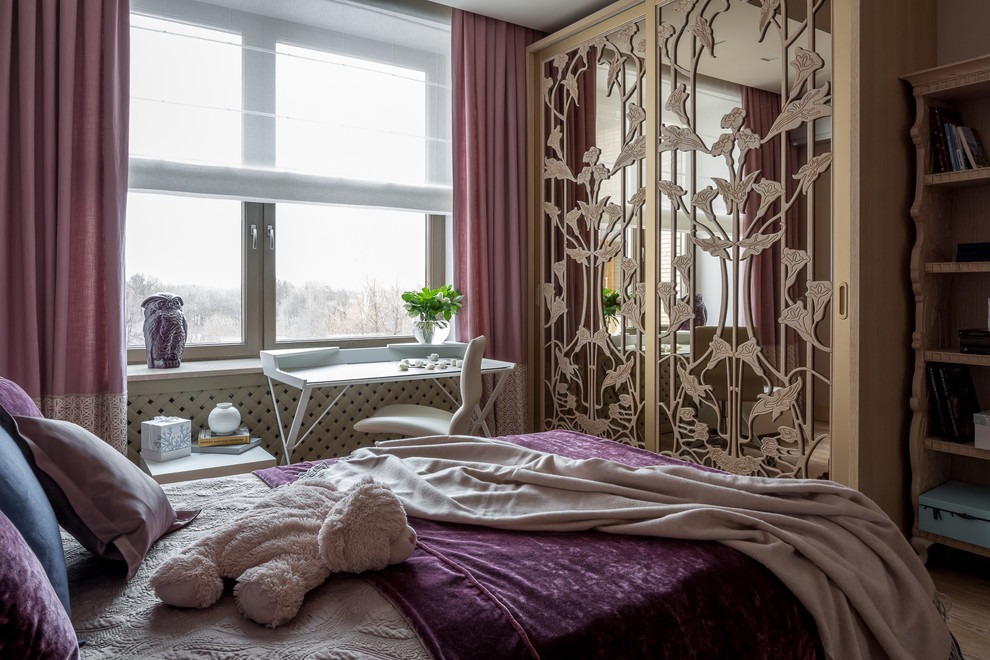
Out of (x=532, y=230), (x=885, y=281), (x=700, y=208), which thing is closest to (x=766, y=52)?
(x=700, y=208)

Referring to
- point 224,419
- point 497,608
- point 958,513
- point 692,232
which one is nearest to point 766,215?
point 692,232

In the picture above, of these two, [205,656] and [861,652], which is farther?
[861,652]

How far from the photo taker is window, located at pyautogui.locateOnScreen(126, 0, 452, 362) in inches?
126

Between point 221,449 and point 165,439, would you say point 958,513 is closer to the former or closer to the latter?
point 221,449

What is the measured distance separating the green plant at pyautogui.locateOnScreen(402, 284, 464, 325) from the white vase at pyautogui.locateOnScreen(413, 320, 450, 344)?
0.02 m

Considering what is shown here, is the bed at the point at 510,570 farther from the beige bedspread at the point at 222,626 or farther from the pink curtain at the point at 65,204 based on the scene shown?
the pink curtain at the point at 65,204

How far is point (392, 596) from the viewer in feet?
3.81

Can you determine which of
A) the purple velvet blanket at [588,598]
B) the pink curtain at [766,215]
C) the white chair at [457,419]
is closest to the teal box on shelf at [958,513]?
the pink curtain at [766,215]

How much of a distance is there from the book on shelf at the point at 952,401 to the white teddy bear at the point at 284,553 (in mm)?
2335

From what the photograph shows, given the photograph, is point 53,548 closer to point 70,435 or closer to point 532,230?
point 70,435

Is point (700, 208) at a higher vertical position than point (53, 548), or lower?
higher

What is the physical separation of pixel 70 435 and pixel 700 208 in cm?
262

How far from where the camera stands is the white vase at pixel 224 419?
3012mm

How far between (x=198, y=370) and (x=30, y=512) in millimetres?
2170
